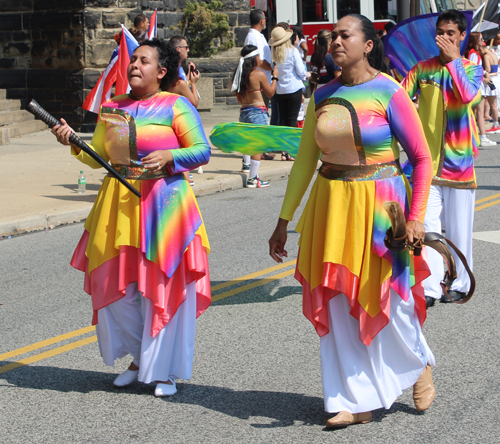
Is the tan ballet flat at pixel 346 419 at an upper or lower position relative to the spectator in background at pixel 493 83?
lower

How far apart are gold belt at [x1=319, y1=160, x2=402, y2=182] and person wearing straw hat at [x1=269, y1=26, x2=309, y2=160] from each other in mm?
9481

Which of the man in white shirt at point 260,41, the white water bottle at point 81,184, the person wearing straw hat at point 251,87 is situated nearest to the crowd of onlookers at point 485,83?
the man in white shirt at point 260,41

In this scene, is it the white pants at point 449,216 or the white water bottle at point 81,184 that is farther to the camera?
the white water bottle at point 81,184

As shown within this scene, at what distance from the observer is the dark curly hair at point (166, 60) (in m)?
4.11

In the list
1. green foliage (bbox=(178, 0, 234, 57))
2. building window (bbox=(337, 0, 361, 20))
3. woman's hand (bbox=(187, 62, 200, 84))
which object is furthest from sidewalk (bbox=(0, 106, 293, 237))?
building window (bbox=(337, 0, 361, 20))

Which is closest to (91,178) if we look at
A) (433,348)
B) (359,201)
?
(433,348)

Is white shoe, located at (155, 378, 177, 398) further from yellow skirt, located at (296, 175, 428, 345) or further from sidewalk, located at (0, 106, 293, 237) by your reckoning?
sidewalk, located at (0, 106, 293, 237)

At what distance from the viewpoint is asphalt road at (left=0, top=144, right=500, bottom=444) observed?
3.71m

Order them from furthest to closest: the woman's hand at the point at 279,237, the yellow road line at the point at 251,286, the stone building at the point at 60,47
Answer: the stone building at the point at 60,47
the yellow road line at the point at 251,286
the woman's hand at the point at 279,237

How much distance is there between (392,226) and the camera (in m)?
3.42

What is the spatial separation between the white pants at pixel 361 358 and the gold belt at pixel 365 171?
22.0 inches

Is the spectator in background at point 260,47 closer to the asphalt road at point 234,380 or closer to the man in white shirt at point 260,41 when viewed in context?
the man in white shirt at point 260,41

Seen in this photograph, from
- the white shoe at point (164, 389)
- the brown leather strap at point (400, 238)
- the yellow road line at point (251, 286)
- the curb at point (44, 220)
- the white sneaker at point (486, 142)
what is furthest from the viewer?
the white sneaker at point (486, 142)

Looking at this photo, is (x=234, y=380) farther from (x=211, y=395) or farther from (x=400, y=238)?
(x=400, y=238)
